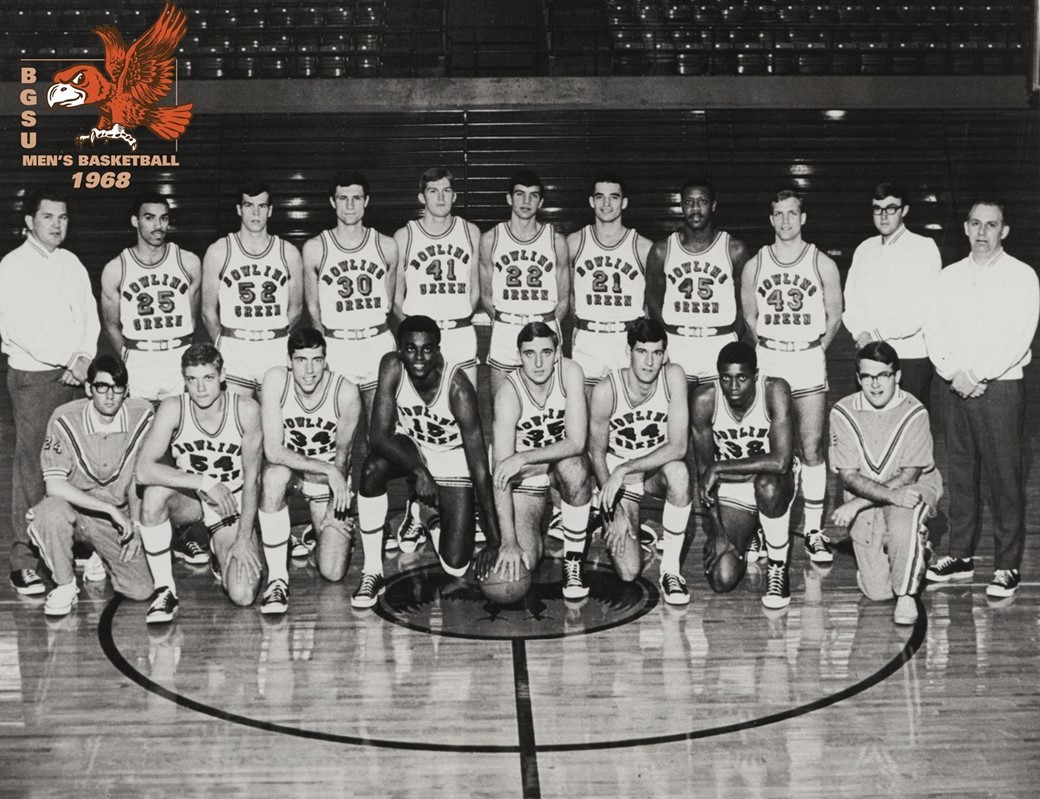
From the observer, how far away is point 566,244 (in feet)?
24.5

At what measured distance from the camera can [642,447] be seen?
6.58 meters

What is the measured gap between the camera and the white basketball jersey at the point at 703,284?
23.5 feet

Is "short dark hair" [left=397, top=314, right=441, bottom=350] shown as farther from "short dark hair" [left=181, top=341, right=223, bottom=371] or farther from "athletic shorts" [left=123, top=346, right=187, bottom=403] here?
"athletic shorts" [left=123, top=346, right=187, bottom=403]

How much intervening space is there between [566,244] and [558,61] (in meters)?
9.91

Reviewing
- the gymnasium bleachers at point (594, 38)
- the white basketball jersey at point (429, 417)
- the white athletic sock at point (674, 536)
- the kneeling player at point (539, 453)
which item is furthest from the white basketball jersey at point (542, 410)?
the gymnasium bleachers at point (594, 38)

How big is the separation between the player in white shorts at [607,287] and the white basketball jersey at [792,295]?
2.36 feet

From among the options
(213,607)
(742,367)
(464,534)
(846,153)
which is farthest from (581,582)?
(846,153)

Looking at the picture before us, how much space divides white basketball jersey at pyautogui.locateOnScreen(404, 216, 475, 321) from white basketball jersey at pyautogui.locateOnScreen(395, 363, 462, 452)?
0.85 metres

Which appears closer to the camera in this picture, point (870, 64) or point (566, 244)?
point (566, 244)

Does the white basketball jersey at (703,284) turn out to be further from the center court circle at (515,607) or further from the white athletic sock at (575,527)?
the center court circle at (515,607)

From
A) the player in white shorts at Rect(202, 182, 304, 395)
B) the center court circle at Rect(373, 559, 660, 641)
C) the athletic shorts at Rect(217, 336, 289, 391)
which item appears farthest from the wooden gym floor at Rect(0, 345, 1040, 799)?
the player in white shorts at Rect(202, 182, 304, 395)

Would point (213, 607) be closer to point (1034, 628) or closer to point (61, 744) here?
point (61, 744)

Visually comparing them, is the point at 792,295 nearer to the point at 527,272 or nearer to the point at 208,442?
the point at 527,272

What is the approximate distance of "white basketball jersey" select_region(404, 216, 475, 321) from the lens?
Result: 738cm
